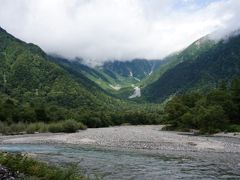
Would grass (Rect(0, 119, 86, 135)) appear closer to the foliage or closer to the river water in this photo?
the foliage

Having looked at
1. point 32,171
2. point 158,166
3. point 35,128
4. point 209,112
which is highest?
point 209,112

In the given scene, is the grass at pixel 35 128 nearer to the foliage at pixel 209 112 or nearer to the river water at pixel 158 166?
the foliage at pixel 209 112

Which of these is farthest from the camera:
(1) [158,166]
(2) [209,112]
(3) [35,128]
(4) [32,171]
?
(3) [35,128]

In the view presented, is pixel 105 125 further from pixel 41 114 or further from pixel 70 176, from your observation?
pixel 70 176

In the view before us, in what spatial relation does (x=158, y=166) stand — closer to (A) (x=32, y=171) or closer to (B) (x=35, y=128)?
(A) (x=32, y=171)

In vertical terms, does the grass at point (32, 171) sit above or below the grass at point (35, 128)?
below

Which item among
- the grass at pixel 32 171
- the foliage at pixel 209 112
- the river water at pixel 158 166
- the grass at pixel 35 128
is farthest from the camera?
the foliage at pixel 209 112

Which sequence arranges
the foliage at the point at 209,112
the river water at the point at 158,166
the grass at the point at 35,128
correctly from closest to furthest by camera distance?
the river water at the point at 158,166, the grass at the point at 35,128, the foliage at the point at 209,112

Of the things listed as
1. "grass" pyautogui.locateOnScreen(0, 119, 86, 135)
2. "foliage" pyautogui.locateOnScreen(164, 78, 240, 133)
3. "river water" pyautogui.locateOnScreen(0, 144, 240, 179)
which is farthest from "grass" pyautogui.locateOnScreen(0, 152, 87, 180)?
"foliage" pyautogui.locateOnScreen(164, 78, 240, 133)

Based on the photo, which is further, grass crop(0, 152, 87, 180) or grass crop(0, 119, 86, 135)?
grass crop(0, 119, 86, 135)

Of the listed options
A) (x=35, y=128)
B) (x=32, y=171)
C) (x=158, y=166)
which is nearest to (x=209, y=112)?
(x=35, y=128)

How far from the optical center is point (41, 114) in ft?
456

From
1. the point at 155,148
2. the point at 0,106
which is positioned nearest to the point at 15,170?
the point at 155,148

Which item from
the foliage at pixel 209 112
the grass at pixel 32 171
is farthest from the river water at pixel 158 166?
the foliage at pixel 209 112
